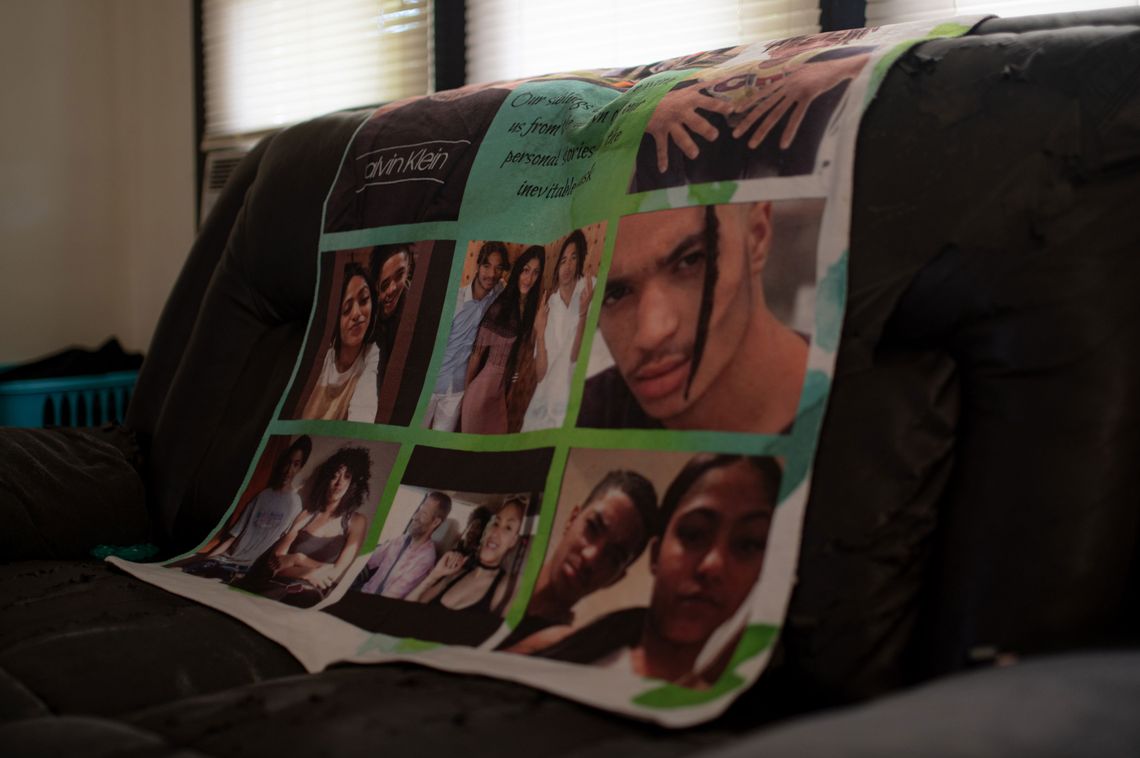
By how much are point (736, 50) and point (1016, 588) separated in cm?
67

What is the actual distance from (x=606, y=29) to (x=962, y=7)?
648mm

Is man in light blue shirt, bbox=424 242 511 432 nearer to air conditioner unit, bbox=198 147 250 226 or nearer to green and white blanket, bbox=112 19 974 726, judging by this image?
green and white blanket, bbox=112 19 974 726

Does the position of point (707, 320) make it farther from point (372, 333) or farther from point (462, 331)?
point (372, 333)

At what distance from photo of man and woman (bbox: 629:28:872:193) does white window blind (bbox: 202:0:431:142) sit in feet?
4.09

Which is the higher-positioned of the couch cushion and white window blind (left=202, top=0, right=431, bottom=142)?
white window blind (left=202, top=0, right=431, bottom=142)

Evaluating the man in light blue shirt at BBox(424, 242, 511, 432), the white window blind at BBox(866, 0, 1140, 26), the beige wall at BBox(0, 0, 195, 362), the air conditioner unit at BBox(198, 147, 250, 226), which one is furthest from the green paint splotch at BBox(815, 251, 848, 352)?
the beige wall at BBox(0, 0, 195, 362)

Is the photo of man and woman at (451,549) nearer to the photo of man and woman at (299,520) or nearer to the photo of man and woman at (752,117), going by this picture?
the photo of man and woman at (299,520)

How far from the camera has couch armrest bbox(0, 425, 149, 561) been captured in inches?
45.9

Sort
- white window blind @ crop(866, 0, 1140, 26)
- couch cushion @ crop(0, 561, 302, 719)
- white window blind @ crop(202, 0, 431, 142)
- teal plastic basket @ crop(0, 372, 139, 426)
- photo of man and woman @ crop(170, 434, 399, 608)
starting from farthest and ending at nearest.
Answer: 1. white window blind @ crop(202, 0, 431, 142)
2. teal plastic basket @ crop(0, 372, 139, 426)
3. white window blind @ crop(866, 0, 1140, 26)
4. photo of man and woman @ crop(170, 434, 399, 608)
5. couch cushion @ crop(0, 561, 302, 719)

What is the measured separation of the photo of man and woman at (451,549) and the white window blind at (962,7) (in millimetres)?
904

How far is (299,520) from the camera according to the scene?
1141 millimetres

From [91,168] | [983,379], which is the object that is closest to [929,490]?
[983,379]

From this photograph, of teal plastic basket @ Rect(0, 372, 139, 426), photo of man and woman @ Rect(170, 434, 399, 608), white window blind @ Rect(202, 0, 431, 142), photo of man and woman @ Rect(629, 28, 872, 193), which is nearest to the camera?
photo of man and woman @ Rect(629, 28, 872, 193)

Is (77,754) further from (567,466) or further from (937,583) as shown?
(937,583)
